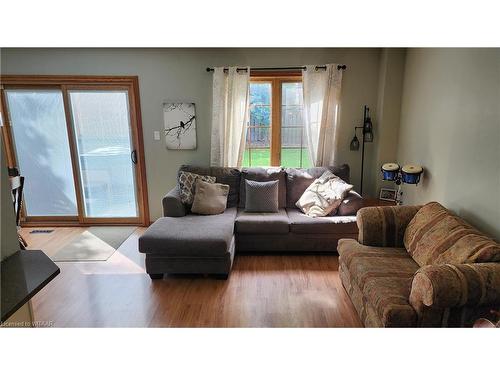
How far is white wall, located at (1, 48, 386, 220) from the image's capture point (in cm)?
379

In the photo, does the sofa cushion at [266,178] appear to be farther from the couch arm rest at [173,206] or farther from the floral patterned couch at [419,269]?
the floral patterned couch at [419,269]

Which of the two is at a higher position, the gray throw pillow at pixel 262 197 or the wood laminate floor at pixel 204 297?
the gray throw pillow at pixel 262 197

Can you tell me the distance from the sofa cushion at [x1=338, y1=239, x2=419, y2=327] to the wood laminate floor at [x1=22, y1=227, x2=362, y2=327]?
303 millimetres

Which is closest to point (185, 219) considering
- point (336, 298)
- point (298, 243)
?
point (298, 243)

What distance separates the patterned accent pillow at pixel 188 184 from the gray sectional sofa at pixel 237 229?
8 cm

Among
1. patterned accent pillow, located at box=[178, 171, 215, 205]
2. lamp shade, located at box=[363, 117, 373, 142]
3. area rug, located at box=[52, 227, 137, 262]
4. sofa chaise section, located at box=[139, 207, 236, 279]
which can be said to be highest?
lamp shade, located at box=[363, 117, 373, 142]

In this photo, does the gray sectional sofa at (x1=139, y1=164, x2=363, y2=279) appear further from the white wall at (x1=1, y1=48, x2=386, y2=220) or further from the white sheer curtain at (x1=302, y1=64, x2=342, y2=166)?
the white wall at (x1=1, y1=48, x2=386, y2=220)

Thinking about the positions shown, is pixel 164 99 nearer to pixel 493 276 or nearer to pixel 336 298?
pixel 336 298

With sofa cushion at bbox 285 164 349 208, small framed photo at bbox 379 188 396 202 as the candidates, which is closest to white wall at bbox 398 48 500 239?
small framed photo at bbox 379 188 396 202

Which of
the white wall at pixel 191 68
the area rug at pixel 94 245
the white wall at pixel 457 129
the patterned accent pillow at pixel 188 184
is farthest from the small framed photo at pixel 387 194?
the area rug at pixel 94 245

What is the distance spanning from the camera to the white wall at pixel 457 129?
6.79 feet

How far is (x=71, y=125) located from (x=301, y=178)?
10.0 ft
